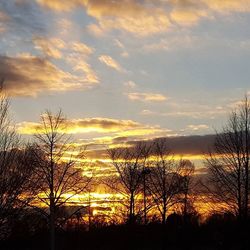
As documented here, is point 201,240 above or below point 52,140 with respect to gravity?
below

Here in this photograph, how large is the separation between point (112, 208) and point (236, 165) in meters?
15.2

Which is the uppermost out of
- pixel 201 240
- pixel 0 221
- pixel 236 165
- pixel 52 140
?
pixel 52 140

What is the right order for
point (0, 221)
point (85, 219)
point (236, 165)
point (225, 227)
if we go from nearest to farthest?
point (0, 221) < point (236, 165) < point (225, 227) < point (85, 219)

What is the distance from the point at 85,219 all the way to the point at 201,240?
45.4 ft

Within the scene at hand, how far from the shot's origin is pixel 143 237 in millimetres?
45969

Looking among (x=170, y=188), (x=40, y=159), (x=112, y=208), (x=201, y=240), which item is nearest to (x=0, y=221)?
(x=40, y=159)

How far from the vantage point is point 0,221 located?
26484 millimetres

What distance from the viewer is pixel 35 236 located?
47.2 metres

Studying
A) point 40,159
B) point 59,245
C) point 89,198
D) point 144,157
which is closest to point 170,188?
point 144,157

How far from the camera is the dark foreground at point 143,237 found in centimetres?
4350

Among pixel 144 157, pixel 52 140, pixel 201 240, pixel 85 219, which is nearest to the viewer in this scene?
pixel 52 140

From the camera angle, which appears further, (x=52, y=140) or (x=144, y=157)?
(x=144, y=157)

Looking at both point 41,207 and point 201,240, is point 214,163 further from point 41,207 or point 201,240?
point 201,240

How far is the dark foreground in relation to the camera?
143 feet
